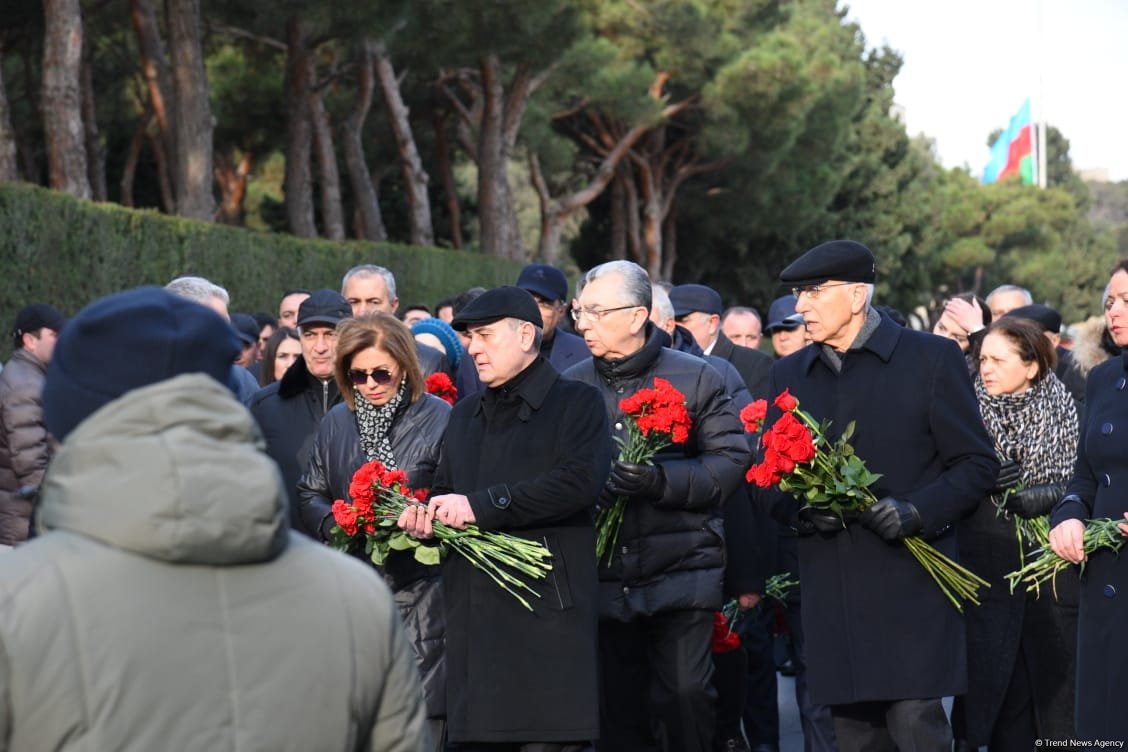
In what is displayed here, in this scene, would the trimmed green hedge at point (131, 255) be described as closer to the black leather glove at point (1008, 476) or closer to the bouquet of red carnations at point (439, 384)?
the bouquet of red carnations at point (439, 384)

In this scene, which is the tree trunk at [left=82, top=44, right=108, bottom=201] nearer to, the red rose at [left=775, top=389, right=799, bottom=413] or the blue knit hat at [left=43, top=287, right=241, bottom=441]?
the red rose at [left=775, top=389, right=799, bottom=413]

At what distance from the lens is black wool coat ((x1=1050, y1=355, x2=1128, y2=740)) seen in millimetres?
5449

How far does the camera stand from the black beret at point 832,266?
5.71m

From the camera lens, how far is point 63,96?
18.8m

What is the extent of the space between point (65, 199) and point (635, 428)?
10.2 meters

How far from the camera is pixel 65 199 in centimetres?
1528

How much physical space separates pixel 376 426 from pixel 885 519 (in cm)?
196

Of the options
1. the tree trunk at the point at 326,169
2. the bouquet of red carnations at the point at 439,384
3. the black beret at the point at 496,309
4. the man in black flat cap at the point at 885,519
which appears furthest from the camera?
the tree trunk at the point at 326,169

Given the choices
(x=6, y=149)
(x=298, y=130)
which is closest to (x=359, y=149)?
(x=298, y=130)

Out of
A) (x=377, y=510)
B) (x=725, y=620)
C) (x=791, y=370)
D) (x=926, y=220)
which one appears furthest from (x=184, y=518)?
(x=926, y=220)

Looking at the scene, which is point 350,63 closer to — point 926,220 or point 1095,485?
point 1095,485

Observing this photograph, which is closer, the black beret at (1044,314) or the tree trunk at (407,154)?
the black beret at (1044,314)

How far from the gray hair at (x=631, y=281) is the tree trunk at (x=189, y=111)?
1571 cm

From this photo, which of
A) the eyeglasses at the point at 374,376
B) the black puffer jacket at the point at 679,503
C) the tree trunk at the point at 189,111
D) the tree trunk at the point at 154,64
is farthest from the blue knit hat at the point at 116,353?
the tree trunk at the point at 154,64
